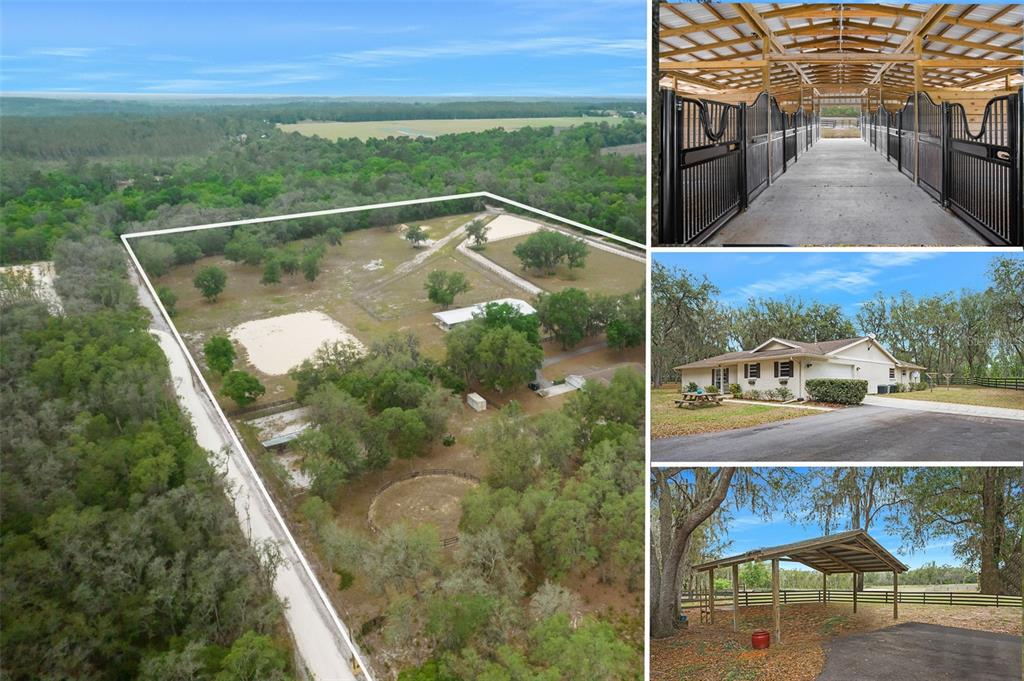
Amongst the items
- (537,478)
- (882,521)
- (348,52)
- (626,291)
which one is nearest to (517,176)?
(348,52)

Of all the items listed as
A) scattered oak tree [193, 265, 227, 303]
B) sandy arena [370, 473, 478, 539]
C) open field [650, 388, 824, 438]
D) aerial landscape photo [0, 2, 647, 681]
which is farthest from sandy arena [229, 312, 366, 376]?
open field [650, 388, 824, 438]

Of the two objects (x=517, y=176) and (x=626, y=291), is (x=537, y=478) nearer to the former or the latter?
(x=626, y=291)

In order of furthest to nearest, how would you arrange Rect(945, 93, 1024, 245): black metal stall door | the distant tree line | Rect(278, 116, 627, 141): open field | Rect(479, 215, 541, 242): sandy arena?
Rect(278, 116, 627, 141): open field < the distant tree line < Rect(479, 215, 541, 242): sandy arena < Rect(945, 93, 1024, 245): black metal stall door

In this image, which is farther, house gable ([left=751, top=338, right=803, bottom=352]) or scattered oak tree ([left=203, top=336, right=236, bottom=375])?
scattered oak tree ([left=203, top=336, right=236, bottom=375])

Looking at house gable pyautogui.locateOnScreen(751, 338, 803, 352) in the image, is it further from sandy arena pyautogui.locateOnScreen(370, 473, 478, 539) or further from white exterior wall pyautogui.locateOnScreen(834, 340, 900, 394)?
sandy arena pyautogui.locateOnScreen(370, 473, 478, 539)

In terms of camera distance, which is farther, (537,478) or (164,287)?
(537,478)

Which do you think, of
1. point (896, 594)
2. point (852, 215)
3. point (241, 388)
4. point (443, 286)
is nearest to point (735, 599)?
point (896, 594)
